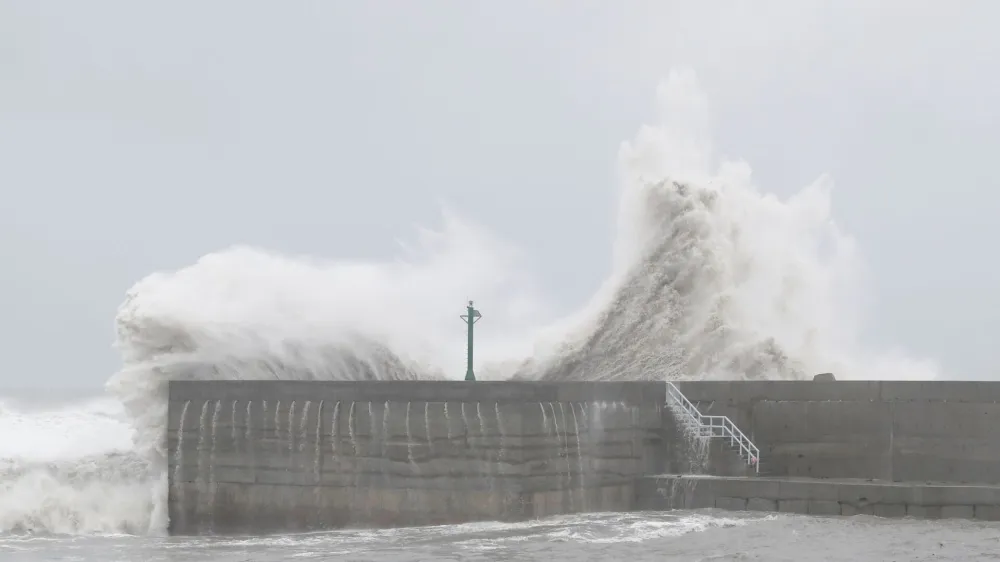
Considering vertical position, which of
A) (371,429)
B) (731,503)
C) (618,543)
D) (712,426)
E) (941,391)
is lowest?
(618,543)

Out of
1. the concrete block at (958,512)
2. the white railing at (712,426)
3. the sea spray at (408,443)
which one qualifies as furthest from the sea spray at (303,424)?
the concrete block at (958,512)

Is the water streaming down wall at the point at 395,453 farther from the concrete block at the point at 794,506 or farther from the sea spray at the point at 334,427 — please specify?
the concrete block at the point at 794,506

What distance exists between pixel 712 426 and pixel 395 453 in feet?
15.4

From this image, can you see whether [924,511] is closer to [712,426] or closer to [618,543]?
[712,426]

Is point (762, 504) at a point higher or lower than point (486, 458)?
lower

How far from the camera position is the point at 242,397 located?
797 inches

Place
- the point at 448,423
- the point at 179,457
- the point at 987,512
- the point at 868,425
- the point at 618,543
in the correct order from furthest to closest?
the point at 179,457, the point at 868,425, the point at 448,423, the point at 987,512, the point at 618,543

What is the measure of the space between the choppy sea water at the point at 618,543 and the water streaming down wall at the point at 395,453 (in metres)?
0.50

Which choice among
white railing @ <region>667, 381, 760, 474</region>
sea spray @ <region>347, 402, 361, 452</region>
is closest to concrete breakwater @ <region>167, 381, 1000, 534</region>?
sea spray @ <region>347, 402, 361, 452</region>

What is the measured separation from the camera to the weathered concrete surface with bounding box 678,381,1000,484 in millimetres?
18531

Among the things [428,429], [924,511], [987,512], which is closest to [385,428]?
[428,429]

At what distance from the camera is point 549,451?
1859 centimetres

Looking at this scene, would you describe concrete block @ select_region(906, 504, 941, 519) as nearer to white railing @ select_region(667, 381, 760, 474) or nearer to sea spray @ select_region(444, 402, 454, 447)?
white railing @ select_region(667, 381, 760, 474)

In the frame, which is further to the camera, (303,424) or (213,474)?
(213,474)
